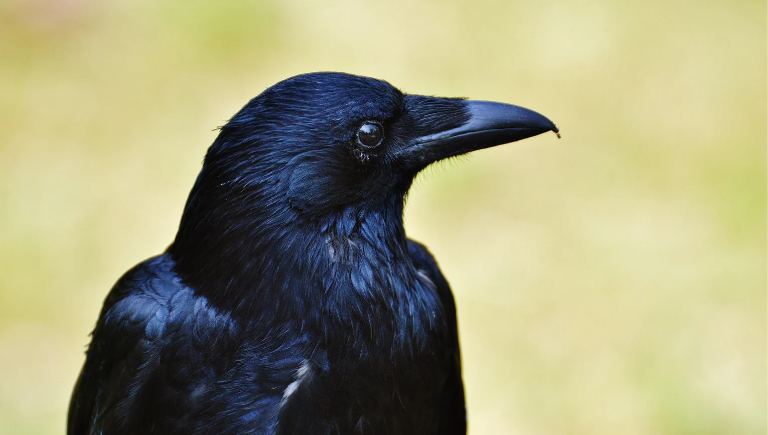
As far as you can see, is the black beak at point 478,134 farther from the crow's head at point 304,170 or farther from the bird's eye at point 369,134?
the bird's eye at point 369,134

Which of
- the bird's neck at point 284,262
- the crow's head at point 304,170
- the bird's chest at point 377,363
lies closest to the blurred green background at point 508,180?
the bird's chest at point 377,363

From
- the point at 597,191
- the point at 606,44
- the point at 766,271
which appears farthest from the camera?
the point at 606,44

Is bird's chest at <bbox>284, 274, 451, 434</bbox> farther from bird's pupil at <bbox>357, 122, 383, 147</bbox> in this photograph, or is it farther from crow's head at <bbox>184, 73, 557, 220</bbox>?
bird's pupil at <bbox>357, 122, 383, 147</bbox>

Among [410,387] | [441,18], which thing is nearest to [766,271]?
[441,18]

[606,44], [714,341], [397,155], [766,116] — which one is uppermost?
[606,44]

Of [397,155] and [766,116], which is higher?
[766,116]

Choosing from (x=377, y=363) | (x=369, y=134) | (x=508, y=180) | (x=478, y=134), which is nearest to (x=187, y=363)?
(x=377, y=363)

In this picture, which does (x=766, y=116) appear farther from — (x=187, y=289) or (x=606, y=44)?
(x=187, y=289)

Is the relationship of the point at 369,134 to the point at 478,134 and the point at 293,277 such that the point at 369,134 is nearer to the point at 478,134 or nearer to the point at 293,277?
the point at 478,134

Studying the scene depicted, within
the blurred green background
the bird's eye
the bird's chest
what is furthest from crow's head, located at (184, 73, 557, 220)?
the blurred green background
